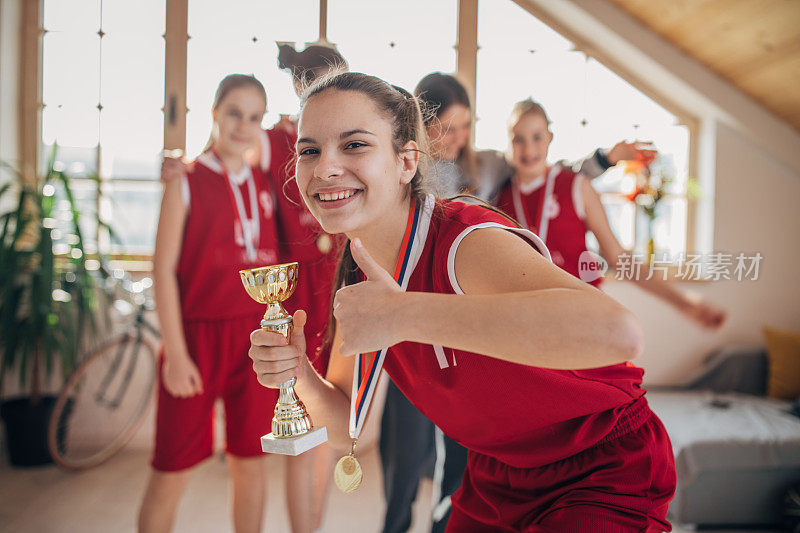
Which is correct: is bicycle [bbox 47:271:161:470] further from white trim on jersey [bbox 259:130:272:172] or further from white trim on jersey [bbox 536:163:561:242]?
white trim on jersey [bbox 536:163:561:242]

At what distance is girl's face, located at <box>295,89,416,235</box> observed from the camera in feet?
2.13

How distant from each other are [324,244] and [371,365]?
0.43 metres

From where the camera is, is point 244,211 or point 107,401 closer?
point 244,211

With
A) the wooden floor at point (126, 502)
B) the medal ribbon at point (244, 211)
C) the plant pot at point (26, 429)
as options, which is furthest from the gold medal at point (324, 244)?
the plant pot at point (26, 429)

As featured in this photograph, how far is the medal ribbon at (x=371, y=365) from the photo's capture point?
762mm

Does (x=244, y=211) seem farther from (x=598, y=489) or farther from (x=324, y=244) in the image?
(x=598, y=489)

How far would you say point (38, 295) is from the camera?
2.38 m

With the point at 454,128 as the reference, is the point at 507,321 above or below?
below

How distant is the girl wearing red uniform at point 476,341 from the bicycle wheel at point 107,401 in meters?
2.15

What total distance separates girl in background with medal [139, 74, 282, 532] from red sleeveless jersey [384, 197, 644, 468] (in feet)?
0.79

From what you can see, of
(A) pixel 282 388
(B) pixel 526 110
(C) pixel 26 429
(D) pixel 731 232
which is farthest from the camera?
(D) pixel 731 232

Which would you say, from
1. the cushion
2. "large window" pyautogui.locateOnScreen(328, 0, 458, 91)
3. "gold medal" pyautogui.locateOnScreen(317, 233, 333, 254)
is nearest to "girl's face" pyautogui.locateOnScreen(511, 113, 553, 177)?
"large window" pyautogui.locateOnScreen(328, 0, 458, 91)

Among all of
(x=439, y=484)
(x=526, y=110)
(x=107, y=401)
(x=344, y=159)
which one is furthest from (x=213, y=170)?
(x=107, y=401)

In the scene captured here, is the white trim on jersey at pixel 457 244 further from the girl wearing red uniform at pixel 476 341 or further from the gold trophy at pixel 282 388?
the gold trophy at pixel 282 388
